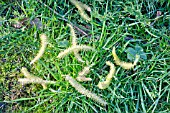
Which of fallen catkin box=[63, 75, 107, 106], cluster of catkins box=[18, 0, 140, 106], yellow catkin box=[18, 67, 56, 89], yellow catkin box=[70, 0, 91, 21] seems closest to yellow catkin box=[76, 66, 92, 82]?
cluster of catkins box=[18, 0, 140, 106]

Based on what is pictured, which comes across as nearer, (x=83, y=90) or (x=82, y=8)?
(x=83, y=90)

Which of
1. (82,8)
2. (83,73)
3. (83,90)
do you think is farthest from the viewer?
(82,8)

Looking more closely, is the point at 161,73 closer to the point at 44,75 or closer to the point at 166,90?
the point at 166,90

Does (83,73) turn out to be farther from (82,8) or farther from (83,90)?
(82,8)

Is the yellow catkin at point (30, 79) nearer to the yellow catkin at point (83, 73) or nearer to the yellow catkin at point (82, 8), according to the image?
the yellow catkin at point (83, 73)

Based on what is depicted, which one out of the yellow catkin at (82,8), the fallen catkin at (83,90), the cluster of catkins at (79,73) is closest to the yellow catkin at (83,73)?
the cluster of catkins at (79,73)

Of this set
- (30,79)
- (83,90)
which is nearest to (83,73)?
(83,90)

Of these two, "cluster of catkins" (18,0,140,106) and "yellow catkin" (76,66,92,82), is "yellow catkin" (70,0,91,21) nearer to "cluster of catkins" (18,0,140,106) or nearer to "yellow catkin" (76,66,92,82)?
"cluster of catkins" (18,0,140,106)

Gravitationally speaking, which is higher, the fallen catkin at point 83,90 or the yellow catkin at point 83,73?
the yellow catkin at point 83,73
